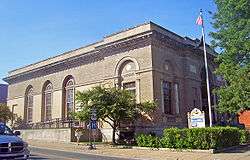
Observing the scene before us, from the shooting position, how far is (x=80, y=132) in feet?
112

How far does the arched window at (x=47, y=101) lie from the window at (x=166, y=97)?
17.7 meters

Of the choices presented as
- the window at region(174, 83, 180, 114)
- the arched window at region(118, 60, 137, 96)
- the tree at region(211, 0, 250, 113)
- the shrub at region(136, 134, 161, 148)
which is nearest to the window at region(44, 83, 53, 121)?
the arched window at region(118, 60, 137, 96)

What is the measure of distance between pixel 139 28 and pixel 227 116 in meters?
21.3

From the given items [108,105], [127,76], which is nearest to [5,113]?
[127,76]

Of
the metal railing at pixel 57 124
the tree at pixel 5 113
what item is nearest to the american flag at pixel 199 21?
the metal railing at pixel 57 124

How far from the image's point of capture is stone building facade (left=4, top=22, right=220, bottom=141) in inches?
1342

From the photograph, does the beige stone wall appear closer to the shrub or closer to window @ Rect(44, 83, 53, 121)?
window @ Rect(44, 83, 53, 121)

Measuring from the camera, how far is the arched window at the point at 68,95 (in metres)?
43.7

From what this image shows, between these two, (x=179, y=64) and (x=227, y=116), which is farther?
(x=227, y=116)

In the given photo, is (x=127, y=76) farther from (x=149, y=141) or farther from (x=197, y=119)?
(x=197, y=119)

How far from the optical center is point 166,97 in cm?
3619

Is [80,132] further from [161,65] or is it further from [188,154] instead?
[188,154]

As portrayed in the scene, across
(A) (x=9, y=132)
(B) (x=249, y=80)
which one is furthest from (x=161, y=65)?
(A) (x=9, y=132)

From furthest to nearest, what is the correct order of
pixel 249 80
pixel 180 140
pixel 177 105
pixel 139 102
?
pixel 177 105 → pixel 139 102 → pixel 249 80 → pixel 180 140
